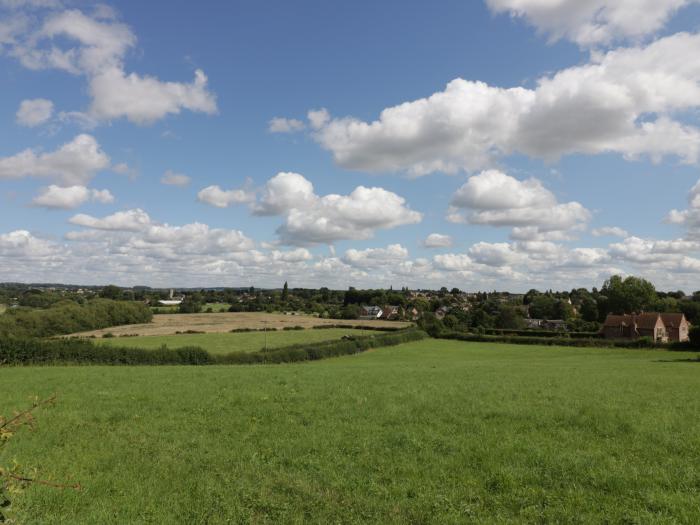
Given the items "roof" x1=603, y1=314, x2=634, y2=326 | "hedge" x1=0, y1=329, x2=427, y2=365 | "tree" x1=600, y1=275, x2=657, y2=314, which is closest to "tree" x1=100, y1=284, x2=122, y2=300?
"hedge" x1=0, y1=329, x2=427, y2=365

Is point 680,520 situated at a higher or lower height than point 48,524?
higher

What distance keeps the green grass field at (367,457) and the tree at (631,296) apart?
130 metres

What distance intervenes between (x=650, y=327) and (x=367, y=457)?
11105 centimetres

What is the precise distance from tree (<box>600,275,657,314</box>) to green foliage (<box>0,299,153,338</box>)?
129m

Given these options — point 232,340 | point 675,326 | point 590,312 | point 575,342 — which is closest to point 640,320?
point 675,326

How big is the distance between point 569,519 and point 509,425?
17.9 ft

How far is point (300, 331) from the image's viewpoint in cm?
9331

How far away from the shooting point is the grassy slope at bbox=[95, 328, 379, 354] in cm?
6669

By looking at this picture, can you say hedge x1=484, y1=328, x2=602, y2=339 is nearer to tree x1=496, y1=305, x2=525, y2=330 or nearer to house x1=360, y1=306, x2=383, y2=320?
tree x1=496, y1=305, x2=525, y2=330

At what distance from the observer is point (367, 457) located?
11086 mm

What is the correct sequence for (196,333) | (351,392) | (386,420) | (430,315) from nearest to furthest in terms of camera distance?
(386,420) → (351,392) → (196,333) → (430,315)

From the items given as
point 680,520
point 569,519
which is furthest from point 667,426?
point 569,519

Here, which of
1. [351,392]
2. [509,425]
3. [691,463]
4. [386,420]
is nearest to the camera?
[691,463]

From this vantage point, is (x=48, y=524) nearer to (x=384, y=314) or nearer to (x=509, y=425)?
(x=509, y=425)
